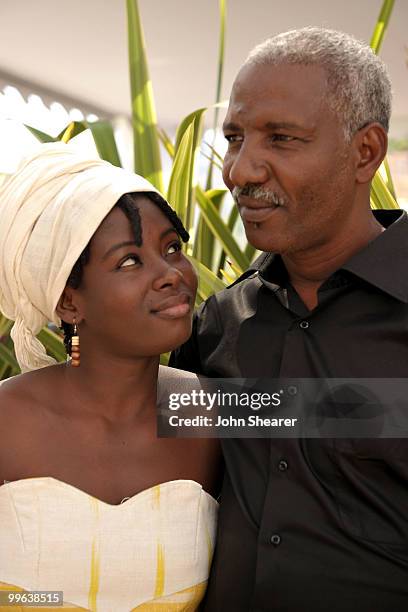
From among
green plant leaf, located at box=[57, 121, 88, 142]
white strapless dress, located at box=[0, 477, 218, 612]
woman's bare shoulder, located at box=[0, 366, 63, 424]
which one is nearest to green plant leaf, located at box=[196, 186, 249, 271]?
green plant leaf, located at box=[57, 121, 88, 142]

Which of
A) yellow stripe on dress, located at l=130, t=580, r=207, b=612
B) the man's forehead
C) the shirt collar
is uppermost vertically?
A: the man's forehead

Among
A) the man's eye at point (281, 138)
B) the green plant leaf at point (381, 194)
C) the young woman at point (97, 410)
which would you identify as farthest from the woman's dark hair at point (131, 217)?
the green plant leaf at point (381, 194)

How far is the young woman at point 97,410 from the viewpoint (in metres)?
1.47

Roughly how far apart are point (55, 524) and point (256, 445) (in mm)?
383

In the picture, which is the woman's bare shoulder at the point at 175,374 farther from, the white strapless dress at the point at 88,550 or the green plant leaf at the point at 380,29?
the green plant leaf at the point at 380,29

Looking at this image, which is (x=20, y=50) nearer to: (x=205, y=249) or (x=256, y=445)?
(x=205, y=249)

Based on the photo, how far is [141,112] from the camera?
7.40 ft

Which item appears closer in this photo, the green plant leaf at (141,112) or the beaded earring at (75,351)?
the beaded earring at (75,351)

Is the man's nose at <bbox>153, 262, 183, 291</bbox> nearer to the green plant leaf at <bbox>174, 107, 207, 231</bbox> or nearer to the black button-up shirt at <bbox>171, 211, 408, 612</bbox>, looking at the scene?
the black button-up shirt at <bbox>171, 211, 408, 612</bbox>

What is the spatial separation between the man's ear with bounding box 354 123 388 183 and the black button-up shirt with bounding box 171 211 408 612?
0.11 m

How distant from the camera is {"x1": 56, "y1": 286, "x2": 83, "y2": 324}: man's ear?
1544 millimetres

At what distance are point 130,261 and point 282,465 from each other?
444mm

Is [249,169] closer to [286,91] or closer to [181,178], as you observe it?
[286,91]

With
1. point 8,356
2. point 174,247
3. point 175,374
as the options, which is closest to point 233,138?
point 174,247
